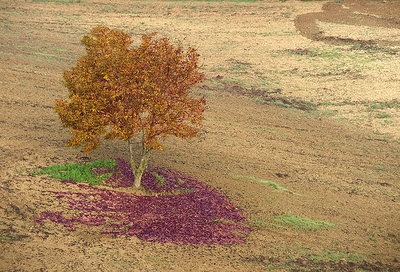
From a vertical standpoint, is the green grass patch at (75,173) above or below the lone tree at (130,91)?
below

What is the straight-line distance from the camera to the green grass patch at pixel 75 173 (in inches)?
907

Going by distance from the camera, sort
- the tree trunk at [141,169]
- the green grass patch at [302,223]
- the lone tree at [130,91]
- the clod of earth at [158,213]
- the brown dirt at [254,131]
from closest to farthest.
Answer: the brown dirt at [254,131] → the clod of earth at [158,213] → the lone tree at [130,91] → the green grass patch at [302,223] → the tree trunk at [141,169]

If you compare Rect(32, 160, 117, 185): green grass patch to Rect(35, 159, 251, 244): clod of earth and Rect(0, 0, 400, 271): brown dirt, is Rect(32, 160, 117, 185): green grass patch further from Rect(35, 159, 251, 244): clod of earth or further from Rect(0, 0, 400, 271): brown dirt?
Rect(0, 0, 400, 271): brown dirt

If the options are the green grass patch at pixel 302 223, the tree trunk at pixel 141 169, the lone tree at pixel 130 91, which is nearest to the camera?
the lone tree at pixel 130 91

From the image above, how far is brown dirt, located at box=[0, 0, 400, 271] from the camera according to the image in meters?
18.7

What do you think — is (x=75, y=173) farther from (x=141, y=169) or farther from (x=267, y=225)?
(x=267, y=225)

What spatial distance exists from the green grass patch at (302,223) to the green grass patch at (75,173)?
8.07 m

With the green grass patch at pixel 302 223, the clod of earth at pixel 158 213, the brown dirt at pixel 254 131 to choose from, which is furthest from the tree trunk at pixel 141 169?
the green grass patch at pixel 302 223

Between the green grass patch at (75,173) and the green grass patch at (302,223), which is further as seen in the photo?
the green grass patch at (75,173)

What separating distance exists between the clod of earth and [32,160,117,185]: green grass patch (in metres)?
0.32

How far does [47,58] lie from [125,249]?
28282 mm

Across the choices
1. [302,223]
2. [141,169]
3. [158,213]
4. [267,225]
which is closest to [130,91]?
[141,169]

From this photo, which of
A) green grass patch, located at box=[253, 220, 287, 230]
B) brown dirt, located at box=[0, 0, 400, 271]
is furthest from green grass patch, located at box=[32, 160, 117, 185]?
green grass patch, located at box=[253, 220, 287, 230]

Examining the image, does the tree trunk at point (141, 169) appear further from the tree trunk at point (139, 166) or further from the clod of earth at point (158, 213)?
the clod of earth at point (158, 213)
